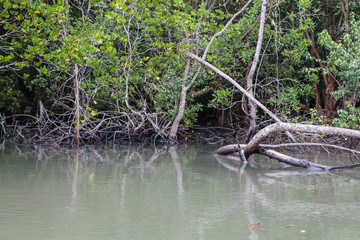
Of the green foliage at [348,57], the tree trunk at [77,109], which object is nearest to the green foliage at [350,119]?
the green foliage at [348,57]

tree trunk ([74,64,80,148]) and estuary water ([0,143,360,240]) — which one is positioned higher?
tree trunk ([74,64,80,148])

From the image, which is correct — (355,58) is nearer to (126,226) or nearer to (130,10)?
(130,10)

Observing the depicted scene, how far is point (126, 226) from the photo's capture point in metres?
3.32

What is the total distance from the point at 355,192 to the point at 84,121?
560 centimetres

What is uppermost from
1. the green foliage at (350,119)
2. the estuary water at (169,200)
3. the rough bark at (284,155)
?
the green foliage at (350,119)

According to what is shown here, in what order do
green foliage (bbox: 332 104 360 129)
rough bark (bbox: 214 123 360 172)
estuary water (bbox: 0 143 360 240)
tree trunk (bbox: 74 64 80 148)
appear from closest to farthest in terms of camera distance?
estuary water (bbox: 0 143 360 240), rough bark (bbox: 214 123 360 172), green foliage (bbox: 332 104 360 129), tree trunk (bbox: 74 64 80 148)

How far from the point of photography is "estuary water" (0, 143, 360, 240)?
3244 mm

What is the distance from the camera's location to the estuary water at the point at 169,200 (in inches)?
128

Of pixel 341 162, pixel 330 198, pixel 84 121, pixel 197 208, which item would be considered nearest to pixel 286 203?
pixel 330 198

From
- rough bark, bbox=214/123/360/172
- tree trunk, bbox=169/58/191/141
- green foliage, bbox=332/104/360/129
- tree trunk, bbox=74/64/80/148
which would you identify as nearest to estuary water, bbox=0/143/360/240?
rough bark, bbox=214/123/360/172

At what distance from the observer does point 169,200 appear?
424cm

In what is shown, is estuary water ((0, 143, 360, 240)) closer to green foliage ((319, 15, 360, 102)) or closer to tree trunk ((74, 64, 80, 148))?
tree trunk ((74, 64, 80, 148))

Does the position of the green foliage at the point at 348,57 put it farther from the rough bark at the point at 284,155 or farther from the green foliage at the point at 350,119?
the rough bark at the point at 284,155

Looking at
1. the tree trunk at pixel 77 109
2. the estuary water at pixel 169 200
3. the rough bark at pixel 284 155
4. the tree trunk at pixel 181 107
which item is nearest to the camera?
the estuary water at pixel 169 200
